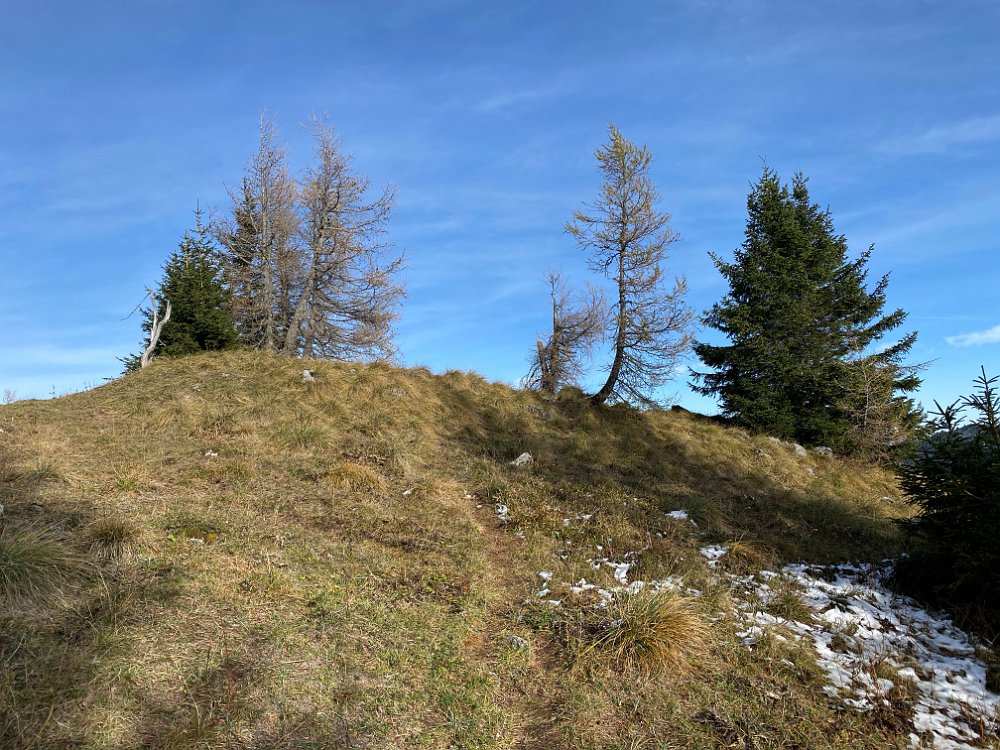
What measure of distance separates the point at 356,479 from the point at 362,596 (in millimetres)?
3305

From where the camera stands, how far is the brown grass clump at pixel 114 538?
5031 millimetres

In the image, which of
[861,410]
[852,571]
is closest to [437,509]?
[852,571]

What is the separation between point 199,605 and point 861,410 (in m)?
18.7

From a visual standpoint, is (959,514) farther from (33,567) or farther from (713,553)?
(33,567)

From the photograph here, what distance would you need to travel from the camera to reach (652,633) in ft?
15.2

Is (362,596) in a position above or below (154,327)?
below

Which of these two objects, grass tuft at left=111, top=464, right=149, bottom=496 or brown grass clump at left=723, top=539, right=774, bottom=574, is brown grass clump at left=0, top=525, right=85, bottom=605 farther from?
brown grass clump at left=723, top=539, right=774, bottom=574

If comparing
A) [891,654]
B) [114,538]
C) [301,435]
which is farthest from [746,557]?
[301,435]

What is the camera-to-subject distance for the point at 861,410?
16.5 m

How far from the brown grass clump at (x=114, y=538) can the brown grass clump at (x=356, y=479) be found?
2.93 m

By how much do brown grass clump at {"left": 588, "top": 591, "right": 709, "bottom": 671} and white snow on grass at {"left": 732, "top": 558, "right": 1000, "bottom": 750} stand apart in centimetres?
61

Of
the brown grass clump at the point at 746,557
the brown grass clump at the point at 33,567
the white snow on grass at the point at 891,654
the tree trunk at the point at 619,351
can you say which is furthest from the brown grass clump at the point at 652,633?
the tree trunk at the point at 619,351

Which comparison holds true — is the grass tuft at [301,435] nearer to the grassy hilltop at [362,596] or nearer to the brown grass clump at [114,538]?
the grassy hilltop at [362,596]

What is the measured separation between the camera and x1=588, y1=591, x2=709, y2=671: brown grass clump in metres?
4.50
